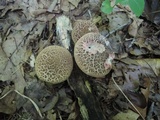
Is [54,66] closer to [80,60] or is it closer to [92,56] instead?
[80,60]

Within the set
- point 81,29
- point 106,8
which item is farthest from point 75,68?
point 106,8

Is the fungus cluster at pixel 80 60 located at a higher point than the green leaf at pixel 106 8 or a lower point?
lower

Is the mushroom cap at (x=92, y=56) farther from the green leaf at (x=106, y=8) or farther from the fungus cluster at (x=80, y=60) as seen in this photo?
the green leaf at (x=106, y=8)

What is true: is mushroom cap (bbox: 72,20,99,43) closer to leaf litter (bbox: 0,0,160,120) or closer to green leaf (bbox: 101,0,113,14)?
leaf litter (bbox: 0,0,160,120)

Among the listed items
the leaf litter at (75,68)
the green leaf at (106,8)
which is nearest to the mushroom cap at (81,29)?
the leaf litter at (75,68)

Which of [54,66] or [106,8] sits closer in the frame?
[54,66]

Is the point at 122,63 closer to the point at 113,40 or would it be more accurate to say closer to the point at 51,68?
the point at 113,40
